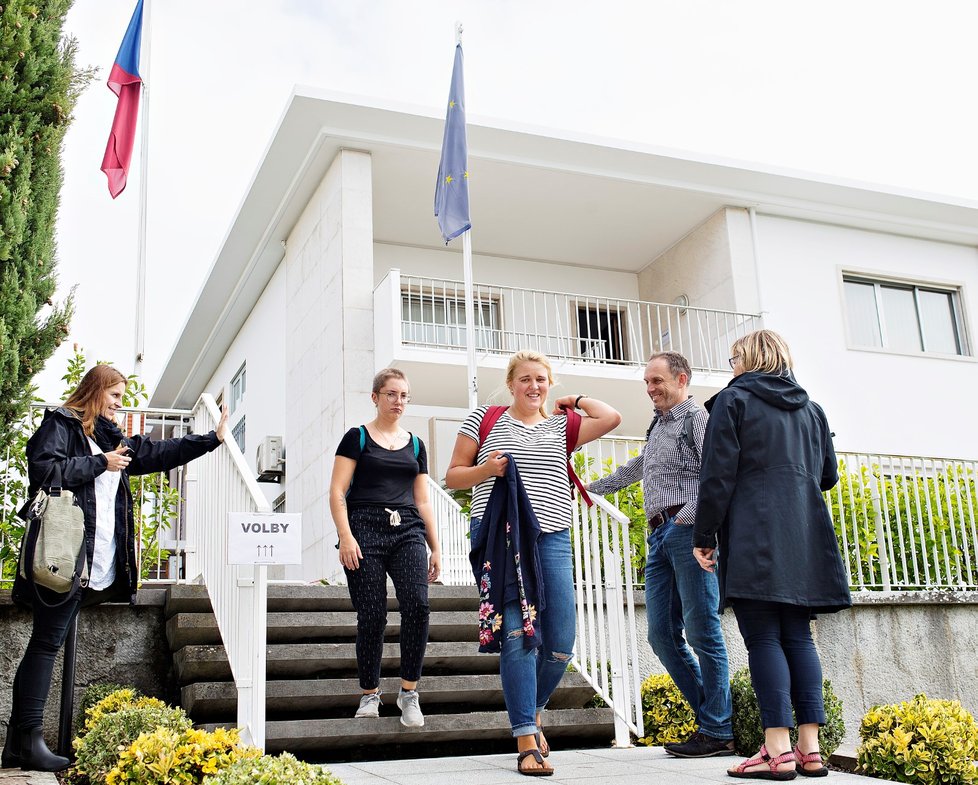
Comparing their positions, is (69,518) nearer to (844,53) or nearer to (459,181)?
(459,181)

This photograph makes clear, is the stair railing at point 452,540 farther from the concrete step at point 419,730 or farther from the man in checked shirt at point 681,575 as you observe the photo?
the man in checked shirt at point 681,575

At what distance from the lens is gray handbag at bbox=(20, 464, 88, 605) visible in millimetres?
4199

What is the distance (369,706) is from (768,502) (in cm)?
224

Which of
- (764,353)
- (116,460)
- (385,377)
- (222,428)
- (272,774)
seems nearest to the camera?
(272,774)

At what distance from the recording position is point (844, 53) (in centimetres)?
1040

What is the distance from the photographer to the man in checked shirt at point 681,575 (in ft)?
14.7

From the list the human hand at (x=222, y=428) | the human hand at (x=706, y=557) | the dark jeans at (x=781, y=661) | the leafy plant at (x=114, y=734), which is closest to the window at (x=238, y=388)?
the human hand at (x=222, y=428)

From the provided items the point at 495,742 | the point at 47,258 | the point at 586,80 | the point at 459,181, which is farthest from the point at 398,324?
the point at 495,742

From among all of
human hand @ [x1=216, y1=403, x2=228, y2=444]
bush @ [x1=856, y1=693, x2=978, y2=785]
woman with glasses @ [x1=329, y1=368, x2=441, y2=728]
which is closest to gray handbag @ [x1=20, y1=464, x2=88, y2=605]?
human hand @ [x1=216, y1=403, x2=228, y2=444]

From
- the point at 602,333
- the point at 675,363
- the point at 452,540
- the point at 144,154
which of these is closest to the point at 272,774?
the point at 675,363

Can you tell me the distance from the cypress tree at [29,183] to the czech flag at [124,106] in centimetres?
628

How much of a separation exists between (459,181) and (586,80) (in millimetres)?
2862

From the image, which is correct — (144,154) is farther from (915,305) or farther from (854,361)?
(915,305)

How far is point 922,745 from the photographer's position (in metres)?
4.00
